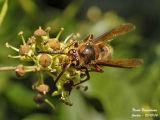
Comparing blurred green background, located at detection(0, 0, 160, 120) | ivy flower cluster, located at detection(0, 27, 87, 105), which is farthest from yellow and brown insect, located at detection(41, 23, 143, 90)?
blurred green background, located at detection(0, 0, 160, 120)

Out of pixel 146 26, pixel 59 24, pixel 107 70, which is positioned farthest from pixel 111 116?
pixel 146 26

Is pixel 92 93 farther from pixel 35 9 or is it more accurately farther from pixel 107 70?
pixel 35 9

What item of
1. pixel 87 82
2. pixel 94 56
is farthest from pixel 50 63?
pixel 87 82

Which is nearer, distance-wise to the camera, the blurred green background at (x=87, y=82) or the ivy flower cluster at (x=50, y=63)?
the ivy flower cluster at (x=50, y=63)

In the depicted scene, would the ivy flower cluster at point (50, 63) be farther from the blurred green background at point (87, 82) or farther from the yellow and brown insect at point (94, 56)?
the blurred green background at point (87, 82)

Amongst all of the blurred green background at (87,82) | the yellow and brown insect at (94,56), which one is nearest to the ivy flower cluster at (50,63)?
the yellow and brown insect at (94,56)

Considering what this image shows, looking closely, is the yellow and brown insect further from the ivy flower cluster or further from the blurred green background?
the blurred green background

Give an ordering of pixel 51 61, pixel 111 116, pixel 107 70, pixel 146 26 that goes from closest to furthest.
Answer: pixel 51 61 → pixel 111 116 → pixel 107 70 → pixel 146 26

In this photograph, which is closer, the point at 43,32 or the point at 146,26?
the point at 43,32
